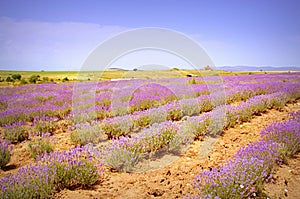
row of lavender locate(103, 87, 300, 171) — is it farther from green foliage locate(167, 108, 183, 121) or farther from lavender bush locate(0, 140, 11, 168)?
lavender bush locate(0, 140, 11, 168)

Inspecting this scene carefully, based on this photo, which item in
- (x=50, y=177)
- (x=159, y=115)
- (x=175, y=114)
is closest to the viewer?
(x=50, y=177)

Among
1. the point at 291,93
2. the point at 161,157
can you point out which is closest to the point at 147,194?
the point at 161,157

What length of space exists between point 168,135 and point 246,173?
2030 mm

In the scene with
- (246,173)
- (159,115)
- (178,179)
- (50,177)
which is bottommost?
(178,179)

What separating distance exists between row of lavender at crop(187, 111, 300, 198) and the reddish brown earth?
0.78 ft

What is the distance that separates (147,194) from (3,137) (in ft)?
15.6

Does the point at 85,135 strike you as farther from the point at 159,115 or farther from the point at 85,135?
the point at 159,115

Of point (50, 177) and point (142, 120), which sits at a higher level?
point (142, 120)

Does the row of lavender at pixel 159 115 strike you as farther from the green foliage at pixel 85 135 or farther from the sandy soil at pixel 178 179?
the sandy soil at pixel 178 179

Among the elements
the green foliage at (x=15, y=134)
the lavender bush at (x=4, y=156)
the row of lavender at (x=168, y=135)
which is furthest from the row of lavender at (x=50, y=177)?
the green foliage at (x=15, y=134)

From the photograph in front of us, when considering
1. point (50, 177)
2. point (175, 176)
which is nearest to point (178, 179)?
point (175, 176)

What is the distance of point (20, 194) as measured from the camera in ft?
8.49

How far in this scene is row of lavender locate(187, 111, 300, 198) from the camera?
8.89 ft

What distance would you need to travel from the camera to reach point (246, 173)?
285cm
